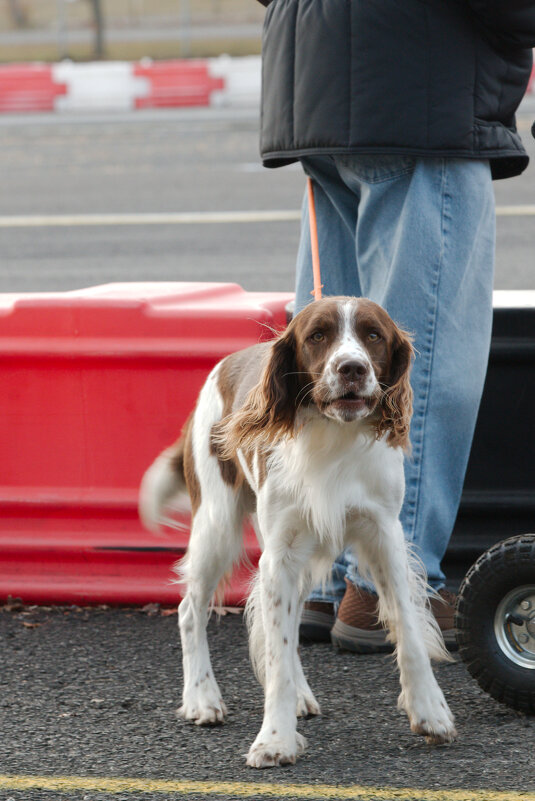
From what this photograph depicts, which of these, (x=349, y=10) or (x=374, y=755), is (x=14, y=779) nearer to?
(x=374, y=755)

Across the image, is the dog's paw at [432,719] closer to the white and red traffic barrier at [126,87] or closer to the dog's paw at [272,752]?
the dog's paw at [272,752]

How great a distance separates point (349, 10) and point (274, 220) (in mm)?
7696

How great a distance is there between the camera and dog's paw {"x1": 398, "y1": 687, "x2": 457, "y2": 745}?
295cm

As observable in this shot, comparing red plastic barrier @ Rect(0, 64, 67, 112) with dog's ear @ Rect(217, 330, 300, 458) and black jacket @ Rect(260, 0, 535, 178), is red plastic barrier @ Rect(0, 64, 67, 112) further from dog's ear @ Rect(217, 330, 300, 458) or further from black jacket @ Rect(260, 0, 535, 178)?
dog's ear @ Rect(217, 330, 300, 458)

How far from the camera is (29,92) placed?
2252 centimetres

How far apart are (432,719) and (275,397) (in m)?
0.87

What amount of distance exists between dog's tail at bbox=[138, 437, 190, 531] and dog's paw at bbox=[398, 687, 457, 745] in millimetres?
959

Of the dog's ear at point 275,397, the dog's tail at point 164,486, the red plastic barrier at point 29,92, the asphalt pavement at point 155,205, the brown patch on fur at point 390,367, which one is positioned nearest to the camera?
the brown patch on fur at point 390,367

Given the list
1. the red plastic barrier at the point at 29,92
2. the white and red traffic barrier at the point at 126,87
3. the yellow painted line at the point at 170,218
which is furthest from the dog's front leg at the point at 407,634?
the red plastic barrier at the point at 29,92

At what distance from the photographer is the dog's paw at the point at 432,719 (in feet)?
9.69

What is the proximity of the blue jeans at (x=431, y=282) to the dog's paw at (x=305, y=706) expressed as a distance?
1.51 ft

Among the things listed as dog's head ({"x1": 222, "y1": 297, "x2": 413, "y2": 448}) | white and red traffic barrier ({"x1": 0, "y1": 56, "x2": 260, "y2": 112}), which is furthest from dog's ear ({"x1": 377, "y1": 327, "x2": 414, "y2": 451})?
white and red traffic barrier ({"x1": 0, "y1": 56, "x2": 260, "y2": 112})

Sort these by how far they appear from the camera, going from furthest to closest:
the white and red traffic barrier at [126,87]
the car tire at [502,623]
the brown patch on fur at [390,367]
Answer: the white and red traffic barrier at [126,87], the car tire at [502,623], the brown patch on fur at [390,367]

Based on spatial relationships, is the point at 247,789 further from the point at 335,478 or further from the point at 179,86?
the point at 179,86
